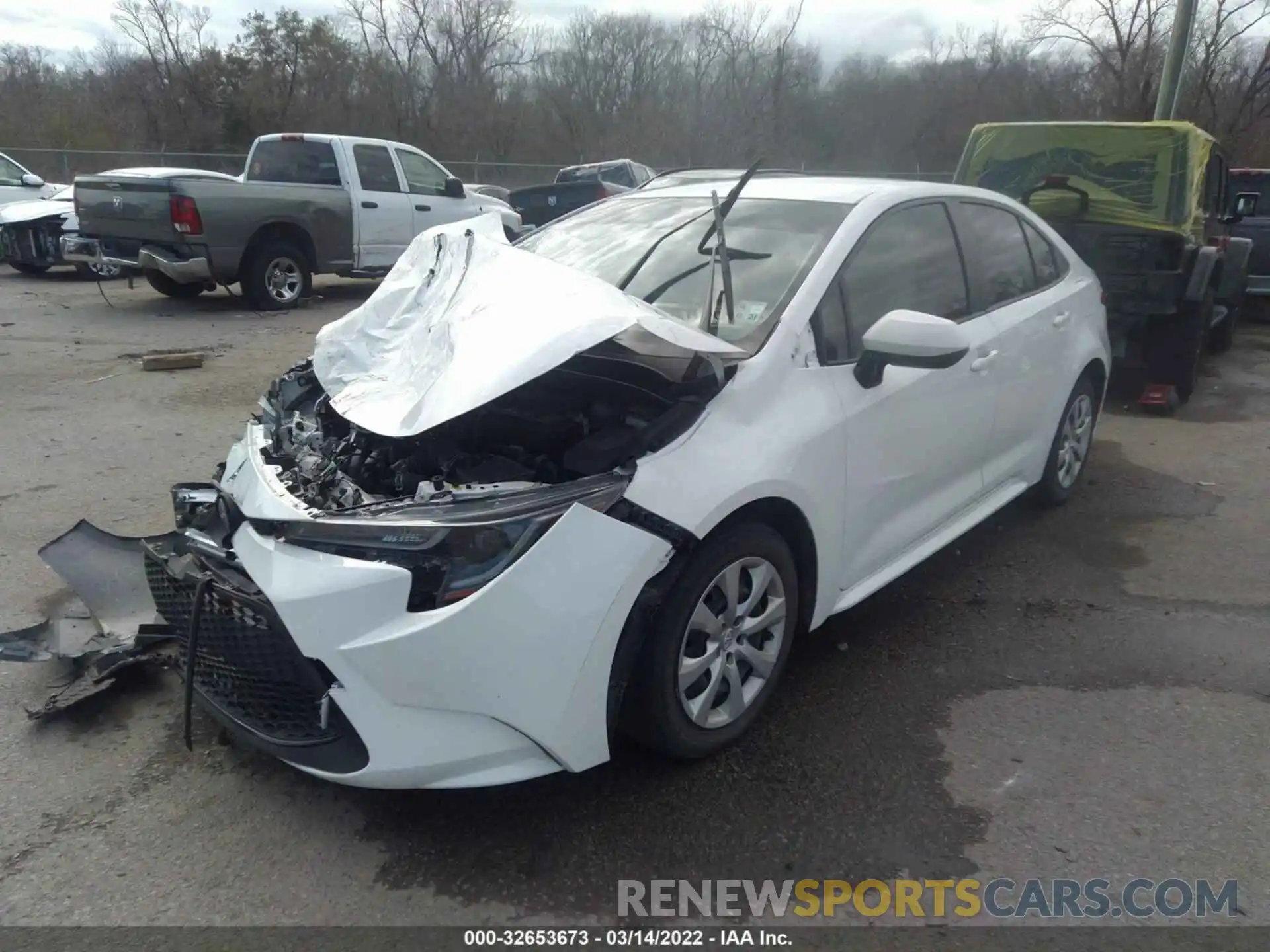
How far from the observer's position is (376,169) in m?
12.5

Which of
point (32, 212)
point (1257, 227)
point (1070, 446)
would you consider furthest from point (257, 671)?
point (32, 212)

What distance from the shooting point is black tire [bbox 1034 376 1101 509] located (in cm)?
498

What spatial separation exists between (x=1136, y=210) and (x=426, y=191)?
8.87 meters

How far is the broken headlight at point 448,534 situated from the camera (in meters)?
2.39

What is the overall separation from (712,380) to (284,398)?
1.76 metres

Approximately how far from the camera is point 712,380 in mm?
2881

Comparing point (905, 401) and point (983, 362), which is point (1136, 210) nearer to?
point (983, 362)

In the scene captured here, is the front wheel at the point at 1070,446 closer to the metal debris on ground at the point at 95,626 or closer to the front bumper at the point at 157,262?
the metal debris on ground at the point at 95,626

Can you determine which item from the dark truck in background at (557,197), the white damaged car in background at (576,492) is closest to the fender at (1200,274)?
the white damaged car in background at (576,492)

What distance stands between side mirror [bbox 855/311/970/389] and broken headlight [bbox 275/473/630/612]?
→ 1.10m

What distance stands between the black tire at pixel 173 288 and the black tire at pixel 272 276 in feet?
3.95

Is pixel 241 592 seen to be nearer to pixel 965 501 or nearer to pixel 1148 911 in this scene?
pixel 1148 911

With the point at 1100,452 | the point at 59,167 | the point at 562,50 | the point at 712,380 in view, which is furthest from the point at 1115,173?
the point at 562,50

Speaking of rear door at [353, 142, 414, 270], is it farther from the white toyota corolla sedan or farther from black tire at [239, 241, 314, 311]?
the white toyota corolla sedan
